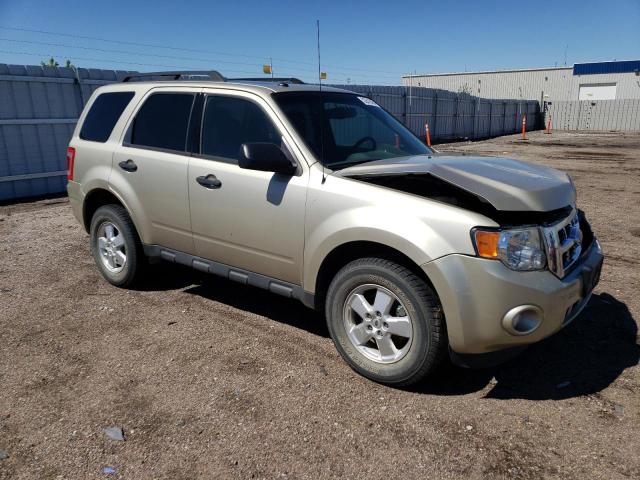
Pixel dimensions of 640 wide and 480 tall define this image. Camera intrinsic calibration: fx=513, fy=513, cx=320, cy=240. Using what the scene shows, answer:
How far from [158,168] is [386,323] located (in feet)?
7.91

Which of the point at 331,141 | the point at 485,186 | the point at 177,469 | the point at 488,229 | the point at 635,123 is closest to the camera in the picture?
the point at 177,469

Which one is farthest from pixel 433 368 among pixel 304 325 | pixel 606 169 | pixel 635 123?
pixel 635 123

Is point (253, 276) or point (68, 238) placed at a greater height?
point (253, 276)

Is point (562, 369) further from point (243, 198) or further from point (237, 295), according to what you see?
point (237, 295)

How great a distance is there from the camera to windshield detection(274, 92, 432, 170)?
375cm

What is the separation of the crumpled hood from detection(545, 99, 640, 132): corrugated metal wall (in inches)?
1652

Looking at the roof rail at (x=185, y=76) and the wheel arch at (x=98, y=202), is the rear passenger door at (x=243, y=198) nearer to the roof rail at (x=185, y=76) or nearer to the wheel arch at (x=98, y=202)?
the roof rail at (x=185, y=76)

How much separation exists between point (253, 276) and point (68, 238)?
4489 millimetres

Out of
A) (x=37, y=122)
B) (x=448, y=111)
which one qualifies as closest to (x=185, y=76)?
(x=37, y=122)

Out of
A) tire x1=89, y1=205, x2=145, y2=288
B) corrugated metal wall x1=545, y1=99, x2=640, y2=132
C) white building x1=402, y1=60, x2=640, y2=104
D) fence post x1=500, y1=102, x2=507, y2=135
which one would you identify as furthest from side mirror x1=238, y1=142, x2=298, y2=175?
white building x1=402, y1=60, x2=640, y2=104

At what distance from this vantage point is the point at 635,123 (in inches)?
1516

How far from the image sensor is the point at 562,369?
3510 millimetres

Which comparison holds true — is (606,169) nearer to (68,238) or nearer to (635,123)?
(68,238)

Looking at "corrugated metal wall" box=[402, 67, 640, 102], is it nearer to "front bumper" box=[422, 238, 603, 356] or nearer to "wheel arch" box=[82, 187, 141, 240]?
"wheel arch" box=[82, 187, 141, 240]
